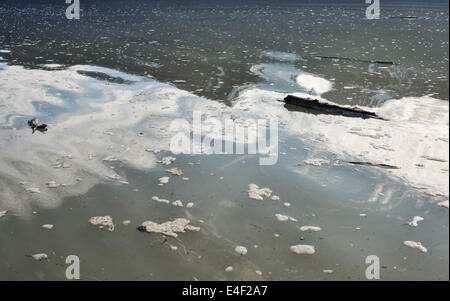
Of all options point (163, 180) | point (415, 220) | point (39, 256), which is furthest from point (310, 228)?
point (39, 256)

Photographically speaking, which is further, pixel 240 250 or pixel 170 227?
pixel 170 227

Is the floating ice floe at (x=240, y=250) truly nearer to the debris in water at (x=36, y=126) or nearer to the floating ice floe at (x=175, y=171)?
the floating ice floe at (x=175, y=171)

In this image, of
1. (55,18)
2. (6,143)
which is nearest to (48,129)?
(6,143)

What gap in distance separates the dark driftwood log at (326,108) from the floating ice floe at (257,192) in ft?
11.0

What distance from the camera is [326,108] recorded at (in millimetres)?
7852

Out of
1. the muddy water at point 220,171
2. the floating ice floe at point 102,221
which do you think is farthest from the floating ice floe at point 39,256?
the floating ice floe at point 102,221

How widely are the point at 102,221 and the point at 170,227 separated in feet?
2.69

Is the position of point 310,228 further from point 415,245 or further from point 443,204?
point 443,204

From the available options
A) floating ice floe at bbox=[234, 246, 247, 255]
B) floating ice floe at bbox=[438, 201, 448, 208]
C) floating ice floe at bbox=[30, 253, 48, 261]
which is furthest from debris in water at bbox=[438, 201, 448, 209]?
floating ice floe at bbox=[30, 253, 48, 261]

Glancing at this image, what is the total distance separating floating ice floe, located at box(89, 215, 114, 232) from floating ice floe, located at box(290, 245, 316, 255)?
2.06 metres

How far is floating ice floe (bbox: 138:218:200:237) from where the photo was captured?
168 inches

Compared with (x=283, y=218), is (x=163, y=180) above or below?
above

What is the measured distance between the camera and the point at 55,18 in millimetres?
22125
